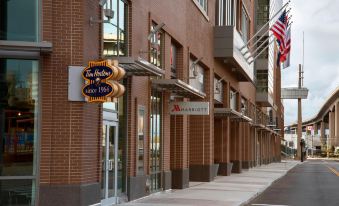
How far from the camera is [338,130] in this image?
513ft

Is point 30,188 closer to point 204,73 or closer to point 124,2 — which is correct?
point 124,2

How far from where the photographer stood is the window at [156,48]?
68.9 feet

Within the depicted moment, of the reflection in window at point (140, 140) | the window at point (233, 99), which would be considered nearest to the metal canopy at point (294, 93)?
the window at point (233, 99)

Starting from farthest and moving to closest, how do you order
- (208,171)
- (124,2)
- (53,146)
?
(208,171) → (124,2) → (53,146)

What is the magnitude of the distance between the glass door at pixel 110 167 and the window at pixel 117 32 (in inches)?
77.4

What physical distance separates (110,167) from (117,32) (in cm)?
364

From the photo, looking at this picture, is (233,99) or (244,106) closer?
(233,99)

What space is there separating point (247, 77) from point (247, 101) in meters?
9.84

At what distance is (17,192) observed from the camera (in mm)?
14250

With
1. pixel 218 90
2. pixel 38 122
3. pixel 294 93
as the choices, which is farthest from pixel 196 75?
pixel 294 93

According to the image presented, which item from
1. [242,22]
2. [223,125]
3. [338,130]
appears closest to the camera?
[223,125]

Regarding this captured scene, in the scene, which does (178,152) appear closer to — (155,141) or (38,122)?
(155,141)

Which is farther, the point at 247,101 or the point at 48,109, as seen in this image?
the point at 247,101

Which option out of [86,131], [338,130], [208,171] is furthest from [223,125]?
[338,130]
